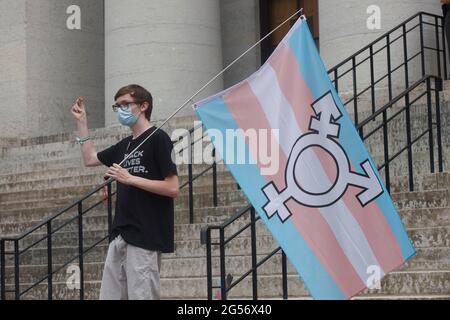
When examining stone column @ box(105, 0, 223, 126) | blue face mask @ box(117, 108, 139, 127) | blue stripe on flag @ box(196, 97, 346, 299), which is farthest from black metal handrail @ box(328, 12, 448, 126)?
blue stripe on flag @ box(196, 97, 346, 299)

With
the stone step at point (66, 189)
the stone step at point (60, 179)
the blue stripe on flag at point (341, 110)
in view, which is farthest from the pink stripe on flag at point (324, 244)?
the stone step at point (60, 179)

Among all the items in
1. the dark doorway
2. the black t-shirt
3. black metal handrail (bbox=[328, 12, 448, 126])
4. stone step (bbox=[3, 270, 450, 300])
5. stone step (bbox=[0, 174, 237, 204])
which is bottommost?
stone step (bbox=[3, 270, 450, 300])

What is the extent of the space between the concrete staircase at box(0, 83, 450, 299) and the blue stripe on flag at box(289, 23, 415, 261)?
5.68 feet

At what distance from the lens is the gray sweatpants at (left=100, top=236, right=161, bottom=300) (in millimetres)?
6387

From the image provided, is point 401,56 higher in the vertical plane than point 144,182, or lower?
higher

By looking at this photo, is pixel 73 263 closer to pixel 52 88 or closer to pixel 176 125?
pixel 176 125

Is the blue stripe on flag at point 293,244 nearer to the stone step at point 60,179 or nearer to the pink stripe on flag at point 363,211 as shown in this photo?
the pink stripe on flag at point 363,211

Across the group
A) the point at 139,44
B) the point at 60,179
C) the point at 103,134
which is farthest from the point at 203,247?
the point at 139,44

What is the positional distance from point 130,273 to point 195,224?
407cm

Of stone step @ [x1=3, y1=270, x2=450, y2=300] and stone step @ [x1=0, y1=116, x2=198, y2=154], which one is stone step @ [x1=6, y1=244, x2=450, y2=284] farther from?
stone step @ [x1=0, y1=116, x2=198, y2=154]

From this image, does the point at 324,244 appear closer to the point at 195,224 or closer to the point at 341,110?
the point at 341,110

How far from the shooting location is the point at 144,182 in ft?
21.1

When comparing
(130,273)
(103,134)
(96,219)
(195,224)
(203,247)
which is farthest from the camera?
(103,134)
